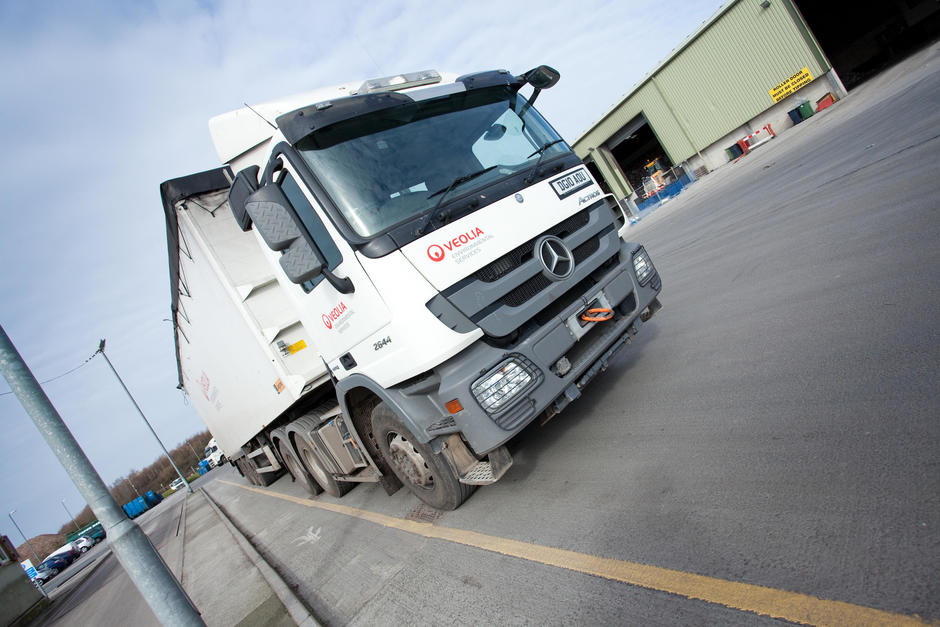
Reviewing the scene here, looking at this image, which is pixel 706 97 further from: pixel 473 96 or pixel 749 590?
pixel 749 590

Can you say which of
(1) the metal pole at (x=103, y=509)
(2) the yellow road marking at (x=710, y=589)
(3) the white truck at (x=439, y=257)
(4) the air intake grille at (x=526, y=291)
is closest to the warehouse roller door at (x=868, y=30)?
(3) the white truck at (x=439, y=257)

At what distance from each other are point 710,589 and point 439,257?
89.3 inches

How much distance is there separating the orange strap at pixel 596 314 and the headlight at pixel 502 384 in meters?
0.70

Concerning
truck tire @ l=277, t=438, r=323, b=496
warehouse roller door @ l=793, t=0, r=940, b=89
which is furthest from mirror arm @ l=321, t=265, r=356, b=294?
warehouse roller door @ l=793, t=0, r=940, b=89

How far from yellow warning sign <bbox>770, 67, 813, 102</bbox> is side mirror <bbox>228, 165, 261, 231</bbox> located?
1017 inches

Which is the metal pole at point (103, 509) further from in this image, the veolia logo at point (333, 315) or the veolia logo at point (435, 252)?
the veolia logo at point (435, 252)

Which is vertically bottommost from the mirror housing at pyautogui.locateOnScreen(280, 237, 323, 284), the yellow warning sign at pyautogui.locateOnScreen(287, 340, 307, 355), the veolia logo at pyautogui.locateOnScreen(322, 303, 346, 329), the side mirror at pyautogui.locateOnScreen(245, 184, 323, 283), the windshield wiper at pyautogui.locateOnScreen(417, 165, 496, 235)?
the veolia logo at pyautogui.locateOnScreen(322, 303, 346, 329)

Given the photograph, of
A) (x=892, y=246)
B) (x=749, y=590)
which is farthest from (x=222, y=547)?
(x=892, y=246)

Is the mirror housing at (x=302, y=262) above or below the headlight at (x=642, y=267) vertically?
above

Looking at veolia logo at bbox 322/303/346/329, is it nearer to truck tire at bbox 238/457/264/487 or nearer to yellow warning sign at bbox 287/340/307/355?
yellow warning sign at bbox 287/340/307/355

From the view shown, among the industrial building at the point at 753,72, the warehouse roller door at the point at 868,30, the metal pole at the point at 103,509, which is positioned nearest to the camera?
the metal pole at the point at 103,509

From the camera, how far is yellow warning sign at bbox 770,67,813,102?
21609 mm

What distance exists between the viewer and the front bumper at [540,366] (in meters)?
3.17

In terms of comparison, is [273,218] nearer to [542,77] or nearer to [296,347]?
[296,347]
